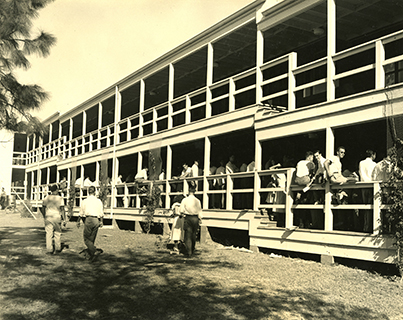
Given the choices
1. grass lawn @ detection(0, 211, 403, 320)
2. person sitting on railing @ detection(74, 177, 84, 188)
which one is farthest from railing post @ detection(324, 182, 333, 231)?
person sitting on railing @ detection(74, 177, 84, 188)

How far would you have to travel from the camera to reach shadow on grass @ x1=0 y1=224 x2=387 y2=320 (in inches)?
237

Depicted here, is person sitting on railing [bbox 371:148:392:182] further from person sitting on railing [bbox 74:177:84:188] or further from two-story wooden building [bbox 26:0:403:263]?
person sitting on railing [bbox 74:177:84:188]

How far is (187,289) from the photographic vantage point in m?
→ 7.00

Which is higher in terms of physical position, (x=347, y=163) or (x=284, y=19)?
(x=284, y=19)

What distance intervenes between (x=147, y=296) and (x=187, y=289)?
68cm

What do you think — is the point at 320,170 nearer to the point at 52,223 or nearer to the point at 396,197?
the point at 396,197

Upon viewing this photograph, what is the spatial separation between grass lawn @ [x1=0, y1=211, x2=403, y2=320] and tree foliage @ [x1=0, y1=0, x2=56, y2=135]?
294 centimetres

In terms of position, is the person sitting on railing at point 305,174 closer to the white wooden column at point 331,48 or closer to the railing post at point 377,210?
the white wooden column at point 331,48

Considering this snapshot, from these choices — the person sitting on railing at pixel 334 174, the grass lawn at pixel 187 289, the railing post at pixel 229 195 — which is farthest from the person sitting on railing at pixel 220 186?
the person sitting on railing at pixel 334 174

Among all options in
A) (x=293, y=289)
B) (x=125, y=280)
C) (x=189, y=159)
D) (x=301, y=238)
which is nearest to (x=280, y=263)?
(x=301, y=238)

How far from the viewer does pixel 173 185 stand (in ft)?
54.9

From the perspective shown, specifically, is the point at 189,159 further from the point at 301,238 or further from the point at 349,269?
the point at 349,269

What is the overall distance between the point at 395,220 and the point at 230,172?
5.76 meters

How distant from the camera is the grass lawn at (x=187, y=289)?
6.09 meters
